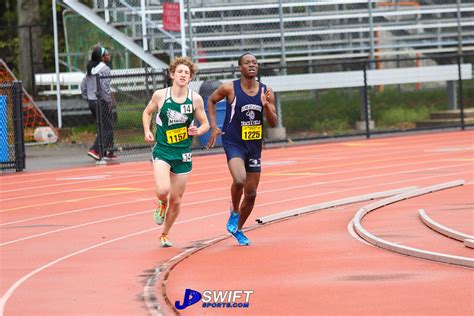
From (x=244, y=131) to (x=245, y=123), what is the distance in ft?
0.27

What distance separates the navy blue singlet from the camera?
522 inches

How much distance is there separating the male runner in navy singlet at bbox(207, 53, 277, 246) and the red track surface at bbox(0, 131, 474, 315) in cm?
40

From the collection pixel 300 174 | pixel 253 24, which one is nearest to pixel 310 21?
pixel 253 24

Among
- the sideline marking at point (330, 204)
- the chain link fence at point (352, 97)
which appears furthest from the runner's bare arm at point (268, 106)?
the chain link fence at point (352, 97)

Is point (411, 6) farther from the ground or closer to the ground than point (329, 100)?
farther from the ground

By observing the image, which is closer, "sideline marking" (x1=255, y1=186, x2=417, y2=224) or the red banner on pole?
"sideline marking" (x1=255, y1=186, x2=417, y2=224)

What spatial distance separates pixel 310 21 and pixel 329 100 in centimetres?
222

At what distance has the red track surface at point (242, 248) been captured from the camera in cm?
970

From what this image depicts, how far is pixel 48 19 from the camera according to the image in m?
49.9

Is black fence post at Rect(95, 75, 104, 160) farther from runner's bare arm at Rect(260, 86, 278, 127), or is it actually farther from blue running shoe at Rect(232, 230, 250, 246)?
blue running shoe at Rect(232, 230, 250, 246)

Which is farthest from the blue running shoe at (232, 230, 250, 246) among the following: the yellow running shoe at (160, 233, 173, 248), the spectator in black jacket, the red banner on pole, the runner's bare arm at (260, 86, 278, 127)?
the red banner on pole

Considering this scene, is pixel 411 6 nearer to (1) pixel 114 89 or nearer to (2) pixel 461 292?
(1) pixel 114 89

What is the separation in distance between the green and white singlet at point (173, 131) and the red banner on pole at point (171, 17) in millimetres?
16820

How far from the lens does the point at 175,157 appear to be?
43.7ft
